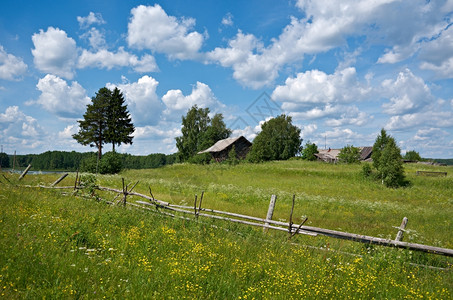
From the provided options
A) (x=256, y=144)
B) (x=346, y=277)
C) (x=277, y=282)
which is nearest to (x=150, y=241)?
(x=277, y=282)

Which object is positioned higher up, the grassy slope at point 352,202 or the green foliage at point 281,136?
the green foliage at point 281,136

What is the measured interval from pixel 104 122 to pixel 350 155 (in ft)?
157

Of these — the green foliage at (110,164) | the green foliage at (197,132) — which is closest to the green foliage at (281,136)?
the green foliage at (197,132)

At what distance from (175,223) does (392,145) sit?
30.9 m

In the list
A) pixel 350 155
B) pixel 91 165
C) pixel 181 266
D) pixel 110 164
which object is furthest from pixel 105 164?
pixel 350 155

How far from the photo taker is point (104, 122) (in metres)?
47.1

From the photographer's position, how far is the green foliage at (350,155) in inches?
2001

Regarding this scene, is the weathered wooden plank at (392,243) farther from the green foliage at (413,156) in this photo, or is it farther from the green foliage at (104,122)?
the green foliage at (413,156)

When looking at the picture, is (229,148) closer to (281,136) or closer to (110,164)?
(281,136)

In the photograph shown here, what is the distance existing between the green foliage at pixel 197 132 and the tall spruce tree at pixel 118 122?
15362 millimetres

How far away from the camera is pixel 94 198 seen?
1293 centimetres

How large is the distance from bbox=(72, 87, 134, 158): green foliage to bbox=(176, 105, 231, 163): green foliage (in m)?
15.8

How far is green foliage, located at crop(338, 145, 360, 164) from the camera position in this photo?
50825 mm

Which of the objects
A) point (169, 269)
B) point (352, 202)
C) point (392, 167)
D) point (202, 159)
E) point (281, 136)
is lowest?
point (352, 202)
